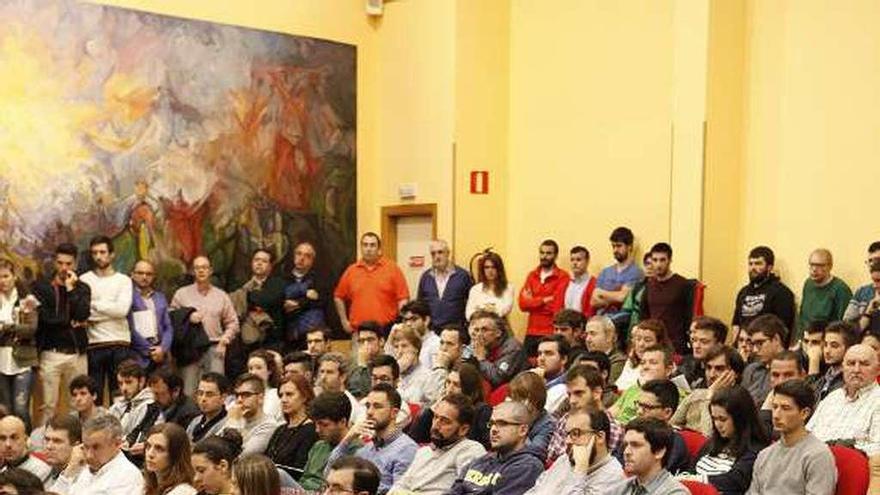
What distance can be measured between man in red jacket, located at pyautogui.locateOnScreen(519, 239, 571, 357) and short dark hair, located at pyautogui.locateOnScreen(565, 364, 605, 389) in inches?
133

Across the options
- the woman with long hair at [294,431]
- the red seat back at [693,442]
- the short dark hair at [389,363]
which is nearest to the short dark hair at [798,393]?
the red seat back at [693,442]

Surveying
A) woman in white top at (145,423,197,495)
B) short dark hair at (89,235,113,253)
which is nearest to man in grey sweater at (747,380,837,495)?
woman in white top at (145,423,197,495)

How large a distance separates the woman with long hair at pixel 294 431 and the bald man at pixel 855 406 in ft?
8.25

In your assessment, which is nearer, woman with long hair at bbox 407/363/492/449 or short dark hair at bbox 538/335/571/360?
woman with long hair at bbox 407/363/492/449

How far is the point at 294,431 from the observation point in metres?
6.71

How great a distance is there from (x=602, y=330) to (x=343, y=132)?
407 cm

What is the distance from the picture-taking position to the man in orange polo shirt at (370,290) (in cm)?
1037

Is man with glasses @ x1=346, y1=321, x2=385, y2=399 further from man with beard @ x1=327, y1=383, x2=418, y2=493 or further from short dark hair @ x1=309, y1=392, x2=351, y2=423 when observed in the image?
man with beard @ x1=327, y1=383, x2=418, y2=493

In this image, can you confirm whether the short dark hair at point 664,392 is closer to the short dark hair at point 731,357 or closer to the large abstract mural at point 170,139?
the short dark hair at point 731,357

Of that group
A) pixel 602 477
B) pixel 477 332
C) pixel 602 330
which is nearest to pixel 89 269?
pixel 477 332

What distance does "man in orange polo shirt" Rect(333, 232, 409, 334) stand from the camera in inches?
408

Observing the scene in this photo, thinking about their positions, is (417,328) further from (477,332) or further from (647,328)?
(647,328)

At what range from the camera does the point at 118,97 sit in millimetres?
9844

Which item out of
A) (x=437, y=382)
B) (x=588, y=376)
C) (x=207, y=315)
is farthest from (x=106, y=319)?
(x=588, y=376)
